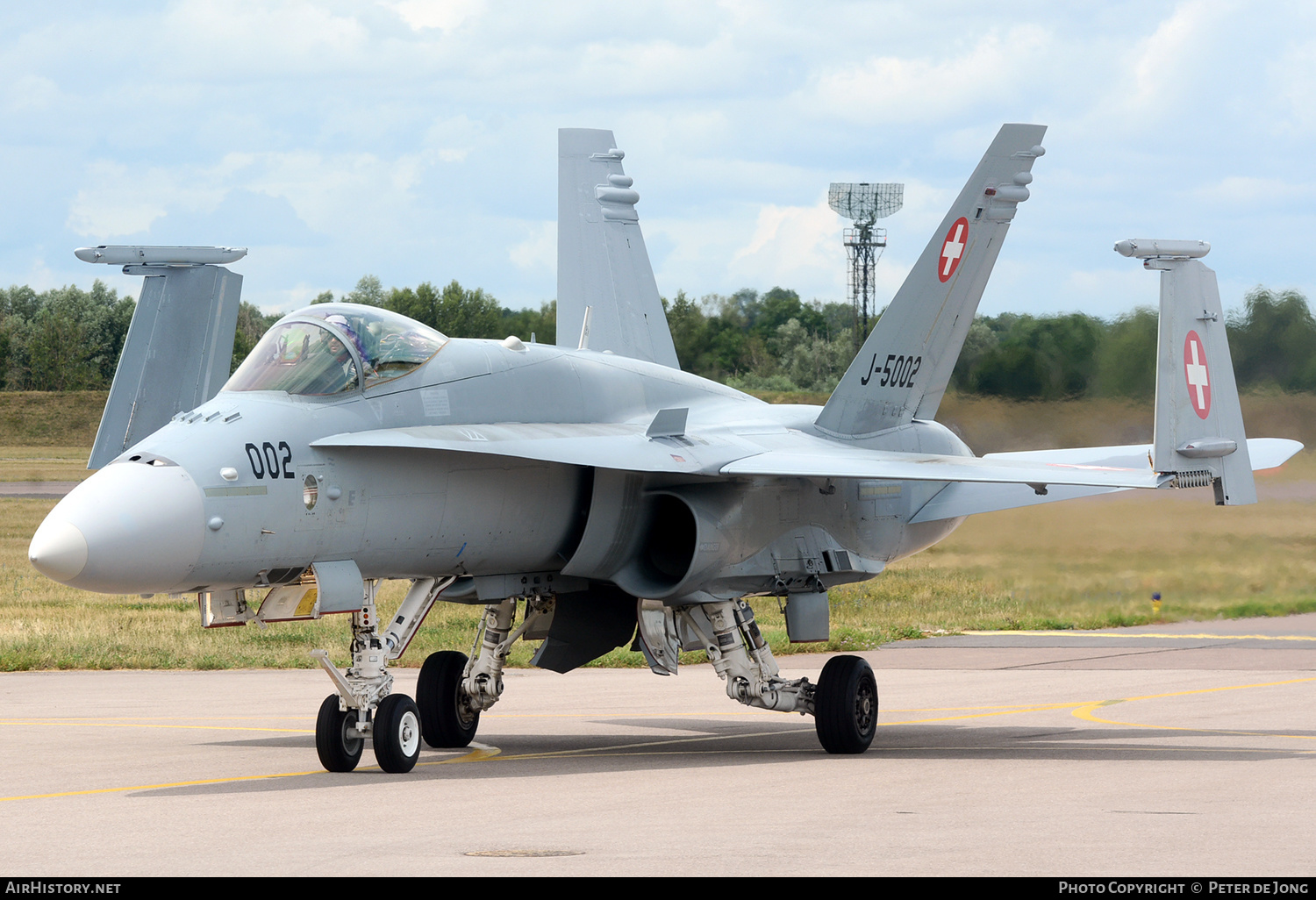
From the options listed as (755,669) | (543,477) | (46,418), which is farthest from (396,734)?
(46,418)

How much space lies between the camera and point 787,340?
49844mm

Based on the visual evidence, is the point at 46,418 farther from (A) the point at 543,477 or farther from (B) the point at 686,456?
(B) the point at 686,456

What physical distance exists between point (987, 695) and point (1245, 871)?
11.6 meters

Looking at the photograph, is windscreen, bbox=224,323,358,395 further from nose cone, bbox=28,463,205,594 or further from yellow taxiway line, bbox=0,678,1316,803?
yellow taxiway line, bbox=0,678,1316,803

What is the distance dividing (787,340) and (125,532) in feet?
134

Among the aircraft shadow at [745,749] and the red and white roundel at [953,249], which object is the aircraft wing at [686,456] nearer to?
the aircraft shadow at [745,749]

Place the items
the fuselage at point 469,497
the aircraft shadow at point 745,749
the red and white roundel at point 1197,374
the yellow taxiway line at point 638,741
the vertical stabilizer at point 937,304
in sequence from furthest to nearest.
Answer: the vertical stabilizer at point 937,304 < the red and white roundel at point 1197,374 < the aircraft shadow at point 745,749 < the yellow taxiway line at point 638,741 < the fuselage at point 469,497

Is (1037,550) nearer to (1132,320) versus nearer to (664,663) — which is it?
(1132,320)

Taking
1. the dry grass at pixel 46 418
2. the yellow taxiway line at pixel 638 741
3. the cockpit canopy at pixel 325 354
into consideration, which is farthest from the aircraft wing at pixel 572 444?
the dry grass at pixel 46 418

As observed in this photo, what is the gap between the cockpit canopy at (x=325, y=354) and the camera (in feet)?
37.0

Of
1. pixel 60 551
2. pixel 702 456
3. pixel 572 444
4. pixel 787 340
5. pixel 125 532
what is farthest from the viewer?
pixel 787 340

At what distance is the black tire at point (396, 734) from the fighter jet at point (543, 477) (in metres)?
0.02

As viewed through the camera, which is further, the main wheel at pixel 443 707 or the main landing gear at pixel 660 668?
the main wheel at pixel 443 707

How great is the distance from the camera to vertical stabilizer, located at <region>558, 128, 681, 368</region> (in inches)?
729
